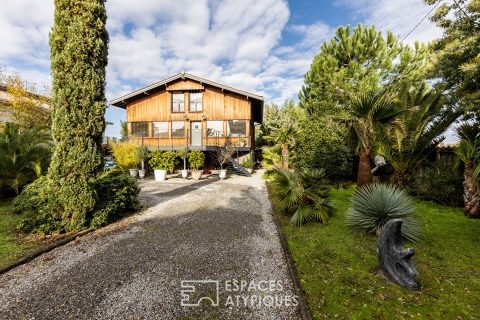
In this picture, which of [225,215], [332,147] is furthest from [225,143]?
[225,215]

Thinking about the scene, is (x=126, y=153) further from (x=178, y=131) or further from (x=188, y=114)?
(x=188, y=114)

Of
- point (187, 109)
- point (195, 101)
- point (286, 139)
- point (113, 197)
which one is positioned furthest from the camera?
point (195, 101)

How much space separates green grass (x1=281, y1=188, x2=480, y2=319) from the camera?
2.70 meters

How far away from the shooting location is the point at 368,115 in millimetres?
6281

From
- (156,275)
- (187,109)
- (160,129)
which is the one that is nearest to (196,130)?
(187,109)

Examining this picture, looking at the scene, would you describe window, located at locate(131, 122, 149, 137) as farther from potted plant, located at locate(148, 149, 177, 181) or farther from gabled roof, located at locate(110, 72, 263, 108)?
potted plant, located at locate(148, 149, 177, 181)

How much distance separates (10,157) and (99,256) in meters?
6.29

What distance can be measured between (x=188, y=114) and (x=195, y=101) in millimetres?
1445

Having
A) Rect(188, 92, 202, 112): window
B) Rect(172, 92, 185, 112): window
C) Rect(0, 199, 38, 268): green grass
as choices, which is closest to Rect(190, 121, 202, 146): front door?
Rect(188, 92, 202, 112): window

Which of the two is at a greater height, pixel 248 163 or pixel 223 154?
pixel 223 154

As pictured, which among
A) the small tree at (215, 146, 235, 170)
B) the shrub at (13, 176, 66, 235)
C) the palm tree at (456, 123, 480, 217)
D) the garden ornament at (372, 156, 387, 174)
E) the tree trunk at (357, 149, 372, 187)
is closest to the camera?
the shrub at (13, 176, 66, 235)

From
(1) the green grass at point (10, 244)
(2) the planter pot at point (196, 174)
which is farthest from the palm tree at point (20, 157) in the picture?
(2) the planter pot at point (196, 174)

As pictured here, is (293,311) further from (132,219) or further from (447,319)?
(132,219)

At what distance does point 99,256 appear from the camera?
4.21m
